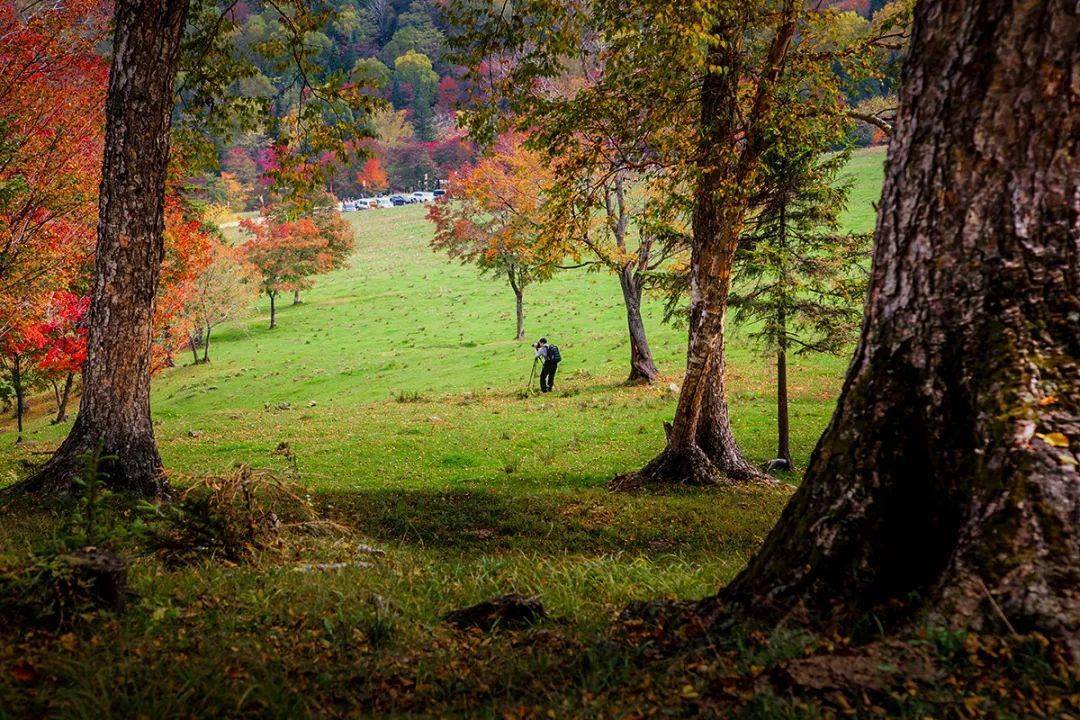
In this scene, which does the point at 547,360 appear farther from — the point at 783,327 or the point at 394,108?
the point at 394,108

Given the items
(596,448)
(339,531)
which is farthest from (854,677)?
(596,448)

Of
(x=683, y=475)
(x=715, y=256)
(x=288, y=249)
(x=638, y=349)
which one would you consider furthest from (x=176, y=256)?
(x=288, y=249)

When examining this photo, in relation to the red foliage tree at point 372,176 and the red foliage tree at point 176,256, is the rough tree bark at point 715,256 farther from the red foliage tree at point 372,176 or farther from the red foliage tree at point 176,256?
the red foliage tree at point 372,176

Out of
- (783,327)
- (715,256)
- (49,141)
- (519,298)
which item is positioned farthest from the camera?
(519,298)

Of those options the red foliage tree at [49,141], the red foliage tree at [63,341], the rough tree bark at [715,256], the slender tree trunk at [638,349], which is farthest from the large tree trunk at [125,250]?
the slender tree trunk at [638,349]

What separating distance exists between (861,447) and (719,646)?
49.2 inches

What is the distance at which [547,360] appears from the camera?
25.7 meters

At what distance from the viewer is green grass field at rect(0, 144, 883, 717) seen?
3.41 meters

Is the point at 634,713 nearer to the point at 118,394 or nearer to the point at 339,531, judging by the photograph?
the point at 339,531

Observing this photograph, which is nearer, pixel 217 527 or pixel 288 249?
pixel 217 527

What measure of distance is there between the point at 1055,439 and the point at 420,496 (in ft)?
31.1

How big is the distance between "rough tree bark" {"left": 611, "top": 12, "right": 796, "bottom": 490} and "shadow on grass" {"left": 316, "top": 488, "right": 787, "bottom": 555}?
2.94ft

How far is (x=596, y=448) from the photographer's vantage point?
17.5 m

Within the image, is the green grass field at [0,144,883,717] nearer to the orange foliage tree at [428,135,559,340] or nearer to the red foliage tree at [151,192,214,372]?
Result: the red foliage tree at [151,192,214,372]
